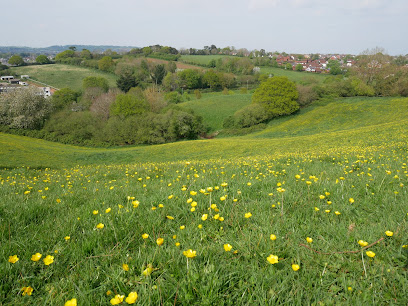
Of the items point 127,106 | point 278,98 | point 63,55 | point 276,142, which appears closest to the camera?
point 276,142

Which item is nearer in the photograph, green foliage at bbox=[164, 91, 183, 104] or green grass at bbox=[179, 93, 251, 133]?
green grass at bbox=[179, 93, 251, 133]

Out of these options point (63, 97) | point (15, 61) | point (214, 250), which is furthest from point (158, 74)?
point (214, 250)

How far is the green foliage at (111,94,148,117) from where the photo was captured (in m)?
52.8

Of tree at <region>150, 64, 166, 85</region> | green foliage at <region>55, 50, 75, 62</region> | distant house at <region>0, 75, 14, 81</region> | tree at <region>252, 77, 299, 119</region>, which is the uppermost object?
green foliage at <region>55, 50, 75, 62</region>

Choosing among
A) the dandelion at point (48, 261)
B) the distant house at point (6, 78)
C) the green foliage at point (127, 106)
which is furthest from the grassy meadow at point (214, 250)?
the distant house at point (6, 78)

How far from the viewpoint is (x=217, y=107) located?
68062mm

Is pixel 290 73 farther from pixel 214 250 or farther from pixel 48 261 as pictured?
pixel 48 261

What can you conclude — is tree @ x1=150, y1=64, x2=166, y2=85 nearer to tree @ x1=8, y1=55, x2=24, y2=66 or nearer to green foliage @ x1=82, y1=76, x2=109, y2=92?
green foliage @ x1=82, y1=76, x2=109, y2=92

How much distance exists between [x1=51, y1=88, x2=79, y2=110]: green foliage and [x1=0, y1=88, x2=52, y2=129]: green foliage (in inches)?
322

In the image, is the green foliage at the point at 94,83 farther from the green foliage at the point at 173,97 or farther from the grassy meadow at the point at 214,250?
the grassy meadow at the point at 214,250

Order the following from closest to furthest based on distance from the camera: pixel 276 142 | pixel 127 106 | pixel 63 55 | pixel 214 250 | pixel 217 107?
pixel 214 250 < pixel 276 142 < pixel 127 106 < pixel 217 107 < pixel 63 55

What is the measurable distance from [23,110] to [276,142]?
52669mm

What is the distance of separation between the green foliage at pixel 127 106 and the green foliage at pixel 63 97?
17.4 metres

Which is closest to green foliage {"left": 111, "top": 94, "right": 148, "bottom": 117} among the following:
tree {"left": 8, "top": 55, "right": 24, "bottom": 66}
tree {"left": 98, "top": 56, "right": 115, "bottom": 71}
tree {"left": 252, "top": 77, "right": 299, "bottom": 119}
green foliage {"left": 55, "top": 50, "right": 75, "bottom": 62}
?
tree {"left": 252, "top": 77, "right": 299, "bottom": 119}
